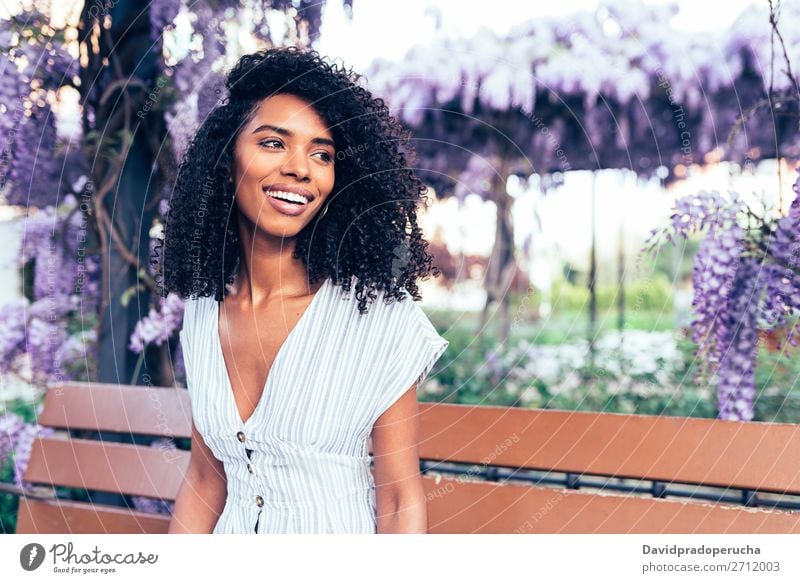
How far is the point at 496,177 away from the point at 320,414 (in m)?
2.14

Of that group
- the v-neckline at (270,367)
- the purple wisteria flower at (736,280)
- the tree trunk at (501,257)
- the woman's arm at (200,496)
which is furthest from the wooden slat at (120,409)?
the tree trunk at (501,257)

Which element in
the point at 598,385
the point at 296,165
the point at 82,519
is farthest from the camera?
the point at 598,385

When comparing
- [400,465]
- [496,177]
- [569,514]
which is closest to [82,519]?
[400,465]

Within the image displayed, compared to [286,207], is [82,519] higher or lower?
lower

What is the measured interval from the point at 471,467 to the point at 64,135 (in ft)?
5.42

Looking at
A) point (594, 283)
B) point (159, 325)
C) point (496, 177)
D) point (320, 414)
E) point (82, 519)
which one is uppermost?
point (496, 177)

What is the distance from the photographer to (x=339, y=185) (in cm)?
170

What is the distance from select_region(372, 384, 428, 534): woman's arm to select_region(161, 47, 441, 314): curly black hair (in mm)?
222

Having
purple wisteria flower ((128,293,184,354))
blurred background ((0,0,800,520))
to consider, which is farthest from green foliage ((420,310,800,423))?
purple wisteria flower ((128,293,184,354))

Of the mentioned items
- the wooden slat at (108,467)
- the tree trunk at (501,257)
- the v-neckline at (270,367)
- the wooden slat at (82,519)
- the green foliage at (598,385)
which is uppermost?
the tree trunk at (501,257)

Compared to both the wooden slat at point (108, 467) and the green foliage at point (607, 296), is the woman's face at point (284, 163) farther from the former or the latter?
the green foliage at point (607, 296)

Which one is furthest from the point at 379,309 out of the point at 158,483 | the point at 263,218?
the point at 158,483

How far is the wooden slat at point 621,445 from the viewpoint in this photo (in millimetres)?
1630

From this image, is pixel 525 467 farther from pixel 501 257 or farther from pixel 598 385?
pixel 501 257
